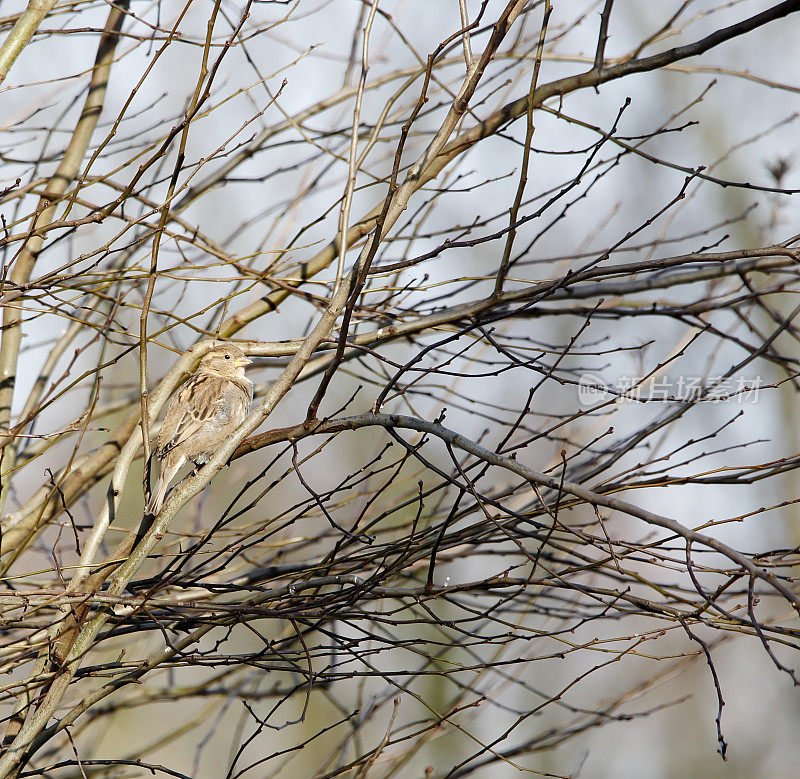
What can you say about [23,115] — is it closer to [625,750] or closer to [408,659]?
[408,659]

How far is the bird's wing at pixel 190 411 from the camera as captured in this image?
5480mm

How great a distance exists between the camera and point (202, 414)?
Result: 5547mm

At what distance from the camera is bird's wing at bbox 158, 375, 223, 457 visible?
5.48 m

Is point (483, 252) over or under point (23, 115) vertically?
over

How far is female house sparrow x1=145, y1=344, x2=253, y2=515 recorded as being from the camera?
5.45 metres

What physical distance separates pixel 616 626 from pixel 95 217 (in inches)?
499

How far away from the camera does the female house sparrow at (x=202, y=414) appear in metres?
5.45

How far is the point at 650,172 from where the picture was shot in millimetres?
14953

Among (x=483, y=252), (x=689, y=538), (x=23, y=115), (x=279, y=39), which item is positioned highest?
(x=483, y=252)

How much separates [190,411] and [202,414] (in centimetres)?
9

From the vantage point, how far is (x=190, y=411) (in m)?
5.56

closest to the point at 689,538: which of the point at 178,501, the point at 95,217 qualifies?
the point at 178,501

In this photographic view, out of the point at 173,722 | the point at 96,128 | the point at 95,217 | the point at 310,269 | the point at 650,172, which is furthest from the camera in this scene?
the point at 173,722

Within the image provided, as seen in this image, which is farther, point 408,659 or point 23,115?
point 408,659
